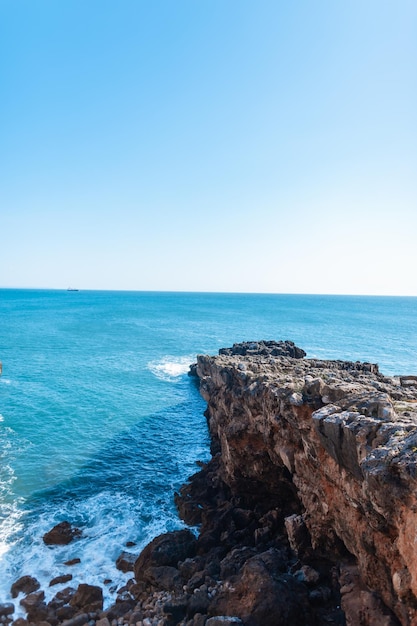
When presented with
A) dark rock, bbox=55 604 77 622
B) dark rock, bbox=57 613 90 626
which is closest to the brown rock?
dark rock, bbox=55 604 77 622

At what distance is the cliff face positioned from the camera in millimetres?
11445

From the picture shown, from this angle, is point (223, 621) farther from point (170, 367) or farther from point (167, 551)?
point (170, 367)

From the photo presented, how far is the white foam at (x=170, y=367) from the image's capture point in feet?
Result: 216

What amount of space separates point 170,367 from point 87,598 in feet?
172

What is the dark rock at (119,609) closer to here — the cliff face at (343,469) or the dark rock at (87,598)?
the dark rock at (87,598)

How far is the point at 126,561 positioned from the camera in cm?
2228

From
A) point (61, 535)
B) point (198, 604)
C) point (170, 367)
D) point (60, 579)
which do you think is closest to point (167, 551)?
point (198, 604)

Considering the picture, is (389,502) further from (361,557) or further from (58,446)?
(58,446)

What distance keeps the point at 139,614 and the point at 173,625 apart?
236 centimetres

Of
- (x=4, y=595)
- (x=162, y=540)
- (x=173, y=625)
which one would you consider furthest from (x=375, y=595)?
(x=4, y=595)

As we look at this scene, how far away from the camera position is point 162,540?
2255cm

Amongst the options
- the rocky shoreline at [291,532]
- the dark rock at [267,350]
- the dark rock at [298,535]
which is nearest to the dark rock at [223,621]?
the rocky shoreline at [291,532]

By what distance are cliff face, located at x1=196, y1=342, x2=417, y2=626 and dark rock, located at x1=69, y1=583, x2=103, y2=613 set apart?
11.0m

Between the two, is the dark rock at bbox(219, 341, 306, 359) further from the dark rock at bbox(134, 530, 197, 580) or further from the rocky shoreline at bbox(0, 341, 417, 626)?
the dark rock at bbox(134, 530, 197, 580)
